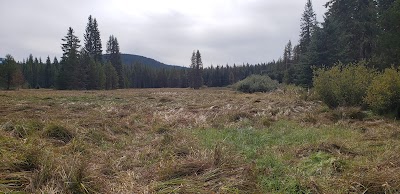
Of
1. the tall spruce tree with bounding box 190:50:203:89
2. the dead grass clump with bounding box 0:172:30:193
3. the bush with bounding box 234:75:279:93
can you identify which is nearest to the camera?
the dead grass clump with bounding box 0:172:30:193

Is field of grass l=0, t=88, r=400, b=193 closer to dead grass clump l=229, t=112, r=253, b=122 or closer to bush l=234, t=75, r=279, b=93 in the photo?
dead grass clump l=229, t=112, r=253, b=122

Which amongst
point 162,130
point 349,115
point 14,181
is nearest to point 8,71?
point 162,130

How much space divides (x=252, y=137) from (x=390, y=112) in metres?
6.91

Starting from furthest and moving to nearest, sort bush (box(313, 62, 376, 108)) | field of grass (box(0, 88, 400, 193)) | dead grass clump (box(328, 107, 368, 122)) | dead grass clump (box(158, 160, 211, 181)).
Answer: bush (box(313, 62, 376, 108))
dead grass clump (box(328, 107, 368, 122))
dead grass clump (box(158, 160, 211, 181))
field of grass (box(0, 88, 400, 193))

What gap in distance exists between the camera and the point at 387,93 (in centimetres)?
1152

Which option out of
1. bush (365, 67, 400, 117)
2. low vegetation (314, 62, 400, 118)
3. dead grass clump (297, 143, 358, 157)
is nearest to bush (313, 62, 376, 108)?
low vegetation (314, 62, 400, 118)

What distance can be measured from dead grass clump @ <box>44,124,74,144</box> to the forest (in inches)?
523

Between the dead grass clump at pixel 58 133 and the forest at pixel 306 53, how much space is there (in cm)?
1327

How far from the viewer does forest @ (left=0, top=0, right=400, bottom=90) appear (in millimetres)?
22731

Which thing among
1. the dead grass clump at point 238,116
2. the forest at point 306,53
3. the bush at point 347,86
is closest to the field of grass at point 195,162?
the dead grass clump at point 238,116

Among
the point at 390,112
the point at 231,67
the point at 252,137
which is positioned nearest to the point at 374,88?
the point at 390,112

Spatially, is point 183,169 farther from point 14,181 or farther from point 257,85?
point 257,85

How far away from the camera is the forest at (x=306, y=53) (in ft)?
74.6

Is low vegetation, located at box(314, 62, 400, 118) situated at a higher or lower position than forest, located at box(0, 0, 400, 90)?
lower
